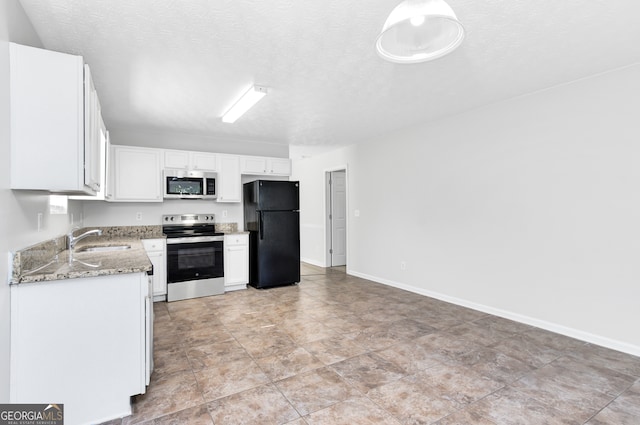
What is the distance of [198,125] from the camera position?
455cm

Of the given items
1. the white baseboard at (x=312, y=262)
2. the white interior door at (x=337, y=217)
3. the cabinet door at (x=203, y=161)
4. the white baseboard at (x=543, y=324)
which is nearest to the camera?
the white baseboard at (x=543, y=324)

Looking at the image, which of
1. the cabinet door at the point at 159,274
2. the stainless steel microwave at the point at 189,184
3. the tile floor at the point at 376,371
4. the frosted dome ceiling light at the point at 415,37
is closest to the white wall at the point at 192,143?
the stainless steel microwave at the point at 189,184

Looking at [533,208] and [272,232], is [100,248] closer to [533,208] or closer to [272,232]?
[272,232]

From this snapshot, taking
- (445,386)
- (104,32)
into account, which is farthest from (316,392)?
(104,32)

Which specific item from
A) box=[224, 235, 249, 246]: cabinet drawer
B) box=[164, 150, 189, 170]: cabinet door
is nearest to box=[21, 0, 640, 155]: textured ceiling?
box=[164, 150, 189, 170]: cabinet door

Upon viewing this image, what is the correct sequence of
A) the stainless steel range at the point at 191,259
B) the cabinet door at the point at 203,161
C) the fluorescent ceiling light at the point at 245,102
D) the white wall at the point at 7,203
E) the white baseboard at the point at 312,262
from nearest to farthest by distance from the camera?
the white wall at the point at 7,203 → the fluorescent ceiling light at the point at 245,102 → the stainless steel range at the point at 191,259 → the cabinet door at the point at 203,161 → the white baseboard at the point at 312,262

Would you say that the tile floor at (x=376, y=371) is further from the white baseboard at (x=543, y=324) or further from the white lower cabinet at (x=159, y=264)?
the white lower cabinet at (x=159, y=264)

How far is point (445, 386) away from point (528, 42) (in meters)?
2.57

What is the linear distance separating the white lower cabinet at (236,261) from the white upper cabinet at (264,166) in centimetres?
111

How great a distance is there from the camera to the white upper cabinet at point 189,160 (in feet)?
15.4

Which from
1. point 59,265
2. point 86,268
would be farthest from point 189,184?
point 86,268

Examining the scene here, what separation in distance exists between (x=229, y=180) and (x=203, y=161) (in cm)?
48

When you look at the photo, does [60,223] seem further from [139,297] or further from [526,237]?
[526,237]

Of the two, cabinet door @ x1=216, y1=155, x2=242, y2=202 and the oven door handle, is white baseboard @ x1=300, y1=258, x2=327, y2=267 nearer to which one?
cabinet door @ x1=216, y1=155, x2=242, y2=202
